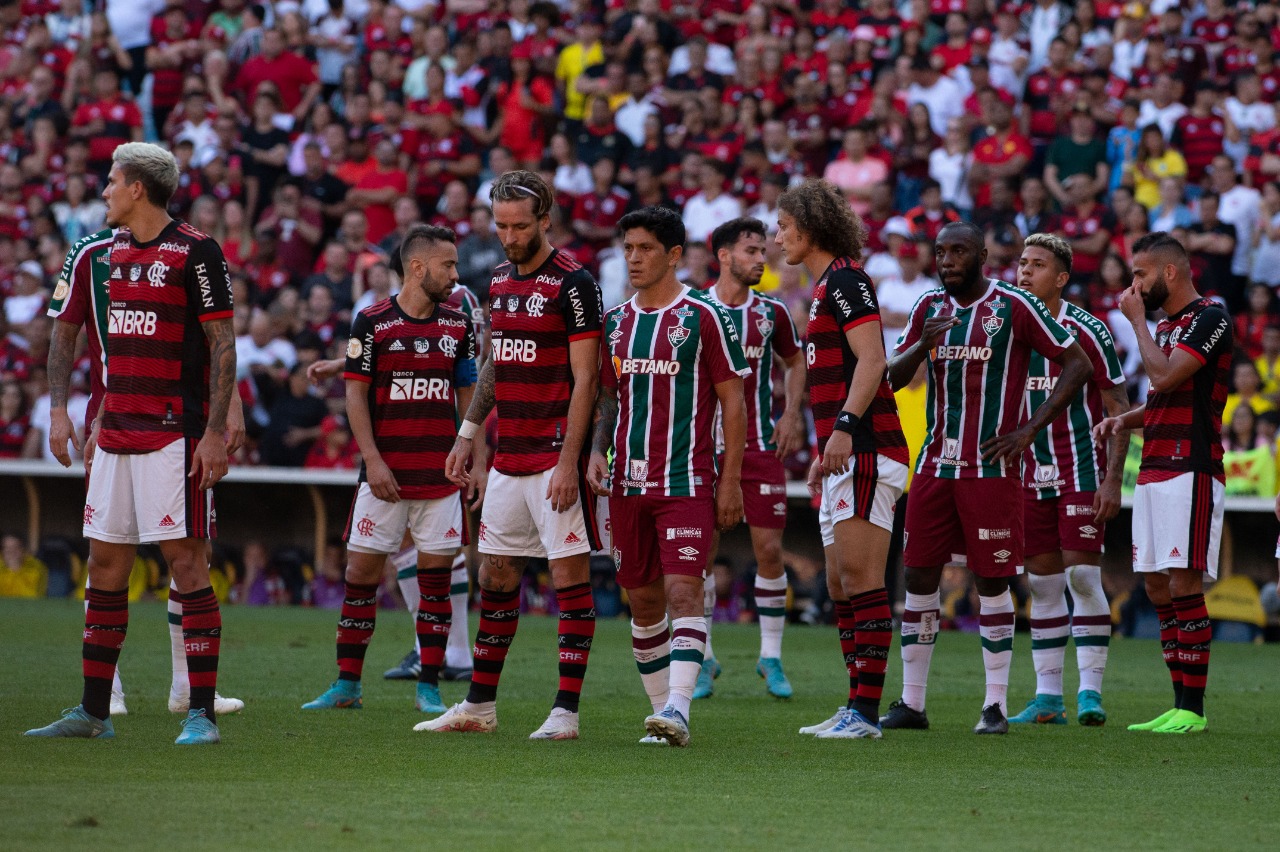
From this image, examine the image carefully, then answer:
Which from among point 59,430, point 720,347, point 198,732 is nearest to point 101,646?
point 198,732

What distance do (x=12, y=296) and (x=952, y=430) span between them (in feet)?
54.5

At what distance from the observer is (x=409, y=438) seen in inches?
359

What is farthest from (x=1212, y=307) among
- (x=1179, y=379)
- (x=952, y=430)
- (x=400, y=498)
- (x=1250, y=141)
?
(x=1250, y=141)

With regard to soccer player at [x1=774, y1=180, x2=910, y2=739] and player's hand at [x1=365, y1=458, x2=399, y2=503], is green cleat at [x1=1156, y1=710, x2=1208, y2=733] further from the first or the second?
player's hand at [x1=365, y1=458, x2=399, y2=503]

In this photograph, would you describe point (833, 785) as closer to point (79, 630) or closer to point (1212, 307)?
point (1212, 307)

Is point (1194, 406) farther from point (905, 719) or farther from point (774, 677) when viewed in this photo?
point (774, 677)

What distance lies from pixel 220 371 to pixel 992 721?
411 centimetres

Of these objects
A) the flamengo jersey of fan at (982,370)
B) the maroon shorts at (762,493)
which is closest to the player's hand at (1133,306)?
the flamengo jersey of fan at (982,370)

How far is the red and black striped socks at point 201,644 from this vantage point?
7.08 metres

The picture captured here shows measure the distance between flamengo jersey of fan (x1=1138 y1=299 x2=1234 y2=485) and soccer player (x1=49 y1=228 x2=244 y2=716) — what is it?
184 inches

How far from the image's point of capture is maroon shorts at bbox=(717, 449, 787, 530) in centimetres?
1048

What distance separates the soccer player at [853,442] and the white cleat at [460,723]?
158 centimetres

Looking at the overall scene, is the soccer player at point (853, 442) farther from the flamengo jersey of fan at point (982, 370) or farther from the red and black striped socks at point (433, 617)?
the red and black striped socks at point (433, 617)

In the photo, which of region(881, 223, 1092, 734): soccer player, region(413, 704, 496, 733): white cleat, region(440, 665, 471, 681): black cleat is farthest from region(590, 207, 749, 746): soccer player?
region(440, 665, 471, 681): black cleat
